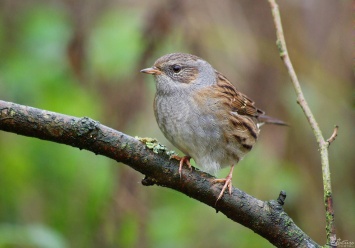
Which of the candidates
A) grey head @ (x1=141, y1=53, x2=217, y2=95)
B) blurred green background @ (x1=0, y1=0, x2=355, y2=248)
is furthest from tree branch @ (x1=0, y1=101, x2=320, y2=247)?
blurred green background @ (x1=0, y1=0, x2=355, y2=248)

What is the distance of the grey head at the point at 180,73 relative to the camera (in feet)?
13.6

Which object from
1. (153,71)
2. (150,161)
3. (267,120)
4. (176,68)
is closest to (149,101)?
(267,120)

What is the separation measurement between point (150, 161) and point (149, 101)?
3.16 meters

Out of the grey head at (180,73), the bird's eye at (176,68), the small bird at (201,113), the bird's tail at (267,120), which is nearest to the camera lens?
the small bird at (201,113)

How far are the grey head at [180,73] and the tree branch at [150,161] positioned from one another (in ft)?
3.85

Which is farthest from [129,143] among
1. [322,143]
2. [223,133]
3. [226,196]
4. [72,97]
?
[72,97]

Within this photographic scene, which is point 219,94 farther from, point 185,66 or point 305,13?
point 305,13

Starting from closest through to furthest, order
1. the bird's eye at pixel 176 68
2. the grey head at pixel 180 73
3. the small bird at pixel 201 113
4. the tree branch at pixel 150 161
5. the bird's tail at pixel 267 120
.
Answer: the tree branch at pixel 150 161
the small bird at pixel 201 113
the grey head at pixel 180 73
the bird's eye at pixel 176 68
the bird's tail at pixel 267 120

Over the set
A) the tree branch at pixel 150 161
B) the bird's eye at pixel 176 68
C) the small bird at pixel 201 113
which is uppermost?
the bird's eye at pixel 176 68

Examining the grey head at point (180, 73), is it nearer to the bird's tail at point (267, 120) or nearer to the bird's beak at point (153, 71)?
the bird's beak at point (153, 71)

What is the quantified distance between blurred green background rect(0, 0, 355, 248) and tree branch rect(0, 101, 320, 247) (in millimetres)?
1796

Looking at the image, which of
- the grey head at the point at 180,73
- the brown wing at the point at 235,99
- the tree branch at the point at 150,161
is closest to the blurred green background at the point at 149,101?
the grey head at the point at 180,73

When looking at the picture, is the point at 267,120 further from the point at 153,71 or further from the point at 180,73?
the point at 153,71

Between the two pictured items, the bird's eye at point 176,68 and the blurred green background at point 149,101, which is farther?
the blurred green background at point 149,101
